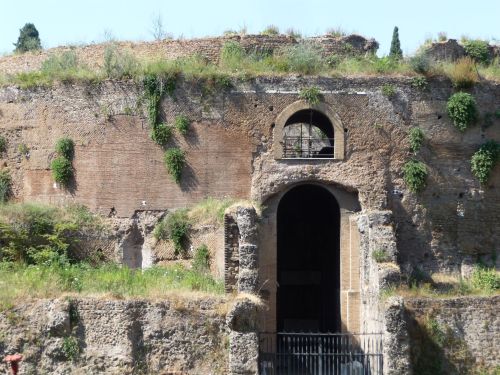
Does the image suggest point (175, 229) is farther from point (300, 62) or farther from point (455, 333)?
point (455, 333)

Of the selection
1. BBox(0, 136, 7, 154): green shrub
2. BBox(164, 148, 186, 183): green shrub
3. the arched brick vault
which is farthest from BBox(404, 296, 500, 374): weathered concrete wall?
BBox(0, 136, 7, 154): green shrub

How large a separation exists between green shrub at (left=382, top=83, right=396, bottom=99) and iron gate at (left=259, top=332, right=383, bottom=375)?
585 cm

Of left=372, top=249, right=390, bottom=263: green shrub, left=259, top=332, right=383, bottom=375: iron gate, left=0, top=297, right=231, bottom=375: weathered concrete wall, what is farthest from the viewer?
left=372, top=249, right=390, bottom=263: green shrub

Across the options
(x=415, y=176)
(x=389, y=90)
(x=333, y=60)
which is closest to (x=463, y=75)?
(x=389, y=90)

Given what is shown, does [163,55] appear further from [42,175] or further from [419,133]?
[419,133]

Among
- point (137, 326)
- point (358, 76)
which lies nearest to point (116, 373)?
point (137, 326)

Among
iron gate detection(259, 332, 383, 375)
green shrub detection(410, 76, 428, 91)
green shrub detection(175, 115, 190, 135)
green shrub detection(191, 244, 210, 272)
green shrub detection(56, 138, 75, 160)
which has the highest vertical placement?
green shrub detection(410, 76, 428, 91)

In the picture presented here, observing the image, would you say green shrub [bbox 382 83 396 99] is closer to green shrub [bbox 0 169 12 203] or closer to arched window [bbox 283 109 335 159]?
arched window [bbox 283 109 335 159]

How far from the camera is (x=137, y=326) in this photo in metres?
18.9

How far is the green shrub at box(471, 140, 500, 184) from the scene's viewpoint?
2305 cm

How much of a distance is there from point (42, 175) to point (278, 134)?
5947 mm

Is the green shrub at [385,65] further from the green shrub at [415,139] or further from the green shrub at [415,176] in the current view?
the green shrub at [415,176]

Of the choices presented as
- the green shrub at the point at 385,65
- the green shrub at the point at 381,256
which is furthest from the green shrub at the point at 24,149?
the green shrub at the point at 381,256

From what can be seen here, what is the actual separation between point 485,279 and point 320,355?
498cm
